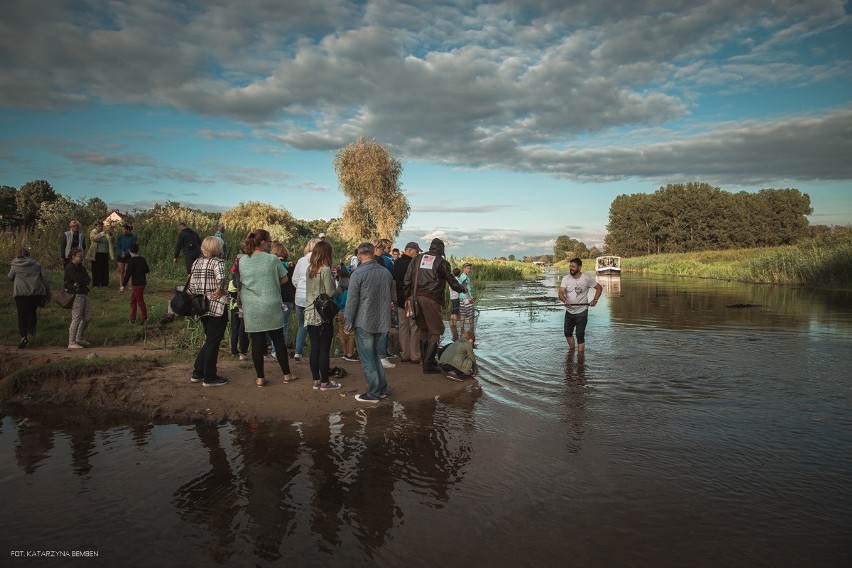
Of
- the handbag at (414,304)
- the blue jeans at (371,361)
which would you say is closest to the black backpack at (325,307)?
the blue jeans at (371,361)

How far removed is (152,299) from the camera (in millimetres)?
12953

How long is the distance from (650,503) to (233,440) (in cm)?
420

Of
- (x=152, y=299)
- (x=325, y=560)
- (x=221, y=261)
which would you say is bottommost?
(x=325, y=560)

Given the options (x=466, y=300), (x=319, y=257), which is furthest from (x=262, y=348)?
(x=466, y=300)

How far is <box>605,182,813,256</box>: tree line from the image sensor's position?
8162 centimetres

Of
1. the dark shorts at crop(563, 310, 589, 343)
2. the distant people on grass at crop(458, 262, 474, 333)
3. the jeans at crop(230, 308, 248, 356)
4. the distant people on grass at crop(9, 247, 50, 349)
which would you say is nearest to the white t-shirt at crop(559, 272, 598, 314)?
the dark shorts at crop(563, 310, 589, 343)

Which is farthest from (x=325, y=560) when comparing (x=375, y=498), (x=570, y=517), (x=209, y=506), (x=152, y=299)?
(x=152, y=299)

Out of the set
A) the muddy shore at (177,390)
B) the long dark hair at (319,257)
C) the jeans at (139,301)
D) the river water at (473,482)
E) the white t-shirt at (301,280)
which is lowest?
the river water at (473,482)

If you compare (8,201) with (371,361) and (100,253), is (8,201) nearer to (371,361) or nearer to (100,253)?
(100,253)

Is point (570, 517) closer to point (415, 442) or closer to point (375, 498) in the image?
point (375, 498)

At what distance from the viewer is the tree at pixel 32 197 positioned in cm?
5466

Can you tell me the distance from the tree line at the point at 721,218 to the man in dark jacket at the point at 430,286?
87.7m

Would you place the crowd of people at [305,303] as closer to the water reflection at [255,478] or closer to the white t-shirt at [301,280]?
the white t-shirt at [301,280]

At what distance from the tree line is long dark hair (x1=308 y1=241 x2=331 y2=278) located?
294 feet
